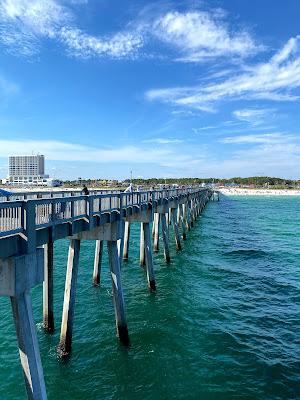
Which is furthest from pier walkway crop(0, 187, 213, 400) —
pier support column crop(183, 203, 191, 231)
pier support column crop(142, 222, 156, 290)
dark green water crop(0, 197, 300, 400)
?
pier support column crop(183, 203, 191, 231)

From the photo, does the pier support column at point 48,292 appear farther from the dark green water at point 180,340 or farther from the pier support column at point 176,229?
the pier support column at point 176,229

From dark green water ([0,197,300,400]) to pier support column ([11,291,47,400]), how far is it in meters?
3.23

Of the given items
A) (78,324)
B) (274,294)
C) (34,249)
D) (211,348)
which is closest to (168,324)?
(211,348)

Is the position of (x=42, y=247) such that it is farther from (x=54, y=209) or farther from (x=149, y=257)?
(x=149, y=257)

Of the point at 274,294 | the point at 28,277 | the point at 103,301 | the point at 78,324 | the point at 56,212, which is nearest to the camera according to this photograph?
the point at 28,277

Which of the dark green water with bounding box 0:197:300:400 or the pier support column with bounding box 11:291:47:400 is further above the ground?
the pier support column with bounding box 11:291:47:400

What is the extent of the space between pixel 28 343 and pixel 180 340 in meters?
8.14

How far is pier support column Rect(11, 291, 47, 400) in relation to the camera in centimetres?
816

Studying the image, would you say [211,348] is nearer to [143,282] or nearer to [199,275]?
[143,282]

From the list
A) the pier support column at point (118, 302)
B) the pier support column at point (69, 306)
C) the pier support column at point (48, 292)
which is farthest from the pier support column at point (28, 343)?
the pier support column at point (48, 292)

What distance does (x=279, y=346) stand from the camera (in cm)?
1463

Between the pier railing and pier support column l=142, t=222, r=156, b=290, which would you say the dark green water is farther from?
the pier railing

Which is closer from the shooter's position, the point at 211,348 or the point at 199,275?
the point at 211,348

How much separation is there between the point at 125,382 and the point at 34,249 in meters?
5.84
